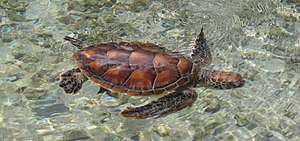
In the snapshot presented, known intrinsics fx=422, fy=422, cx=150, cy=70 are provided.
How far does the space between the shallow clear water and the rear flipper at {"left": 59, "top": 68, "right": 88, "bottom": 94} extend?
89 millimetres

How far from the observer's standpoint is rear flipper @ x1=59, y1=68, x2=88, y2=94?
4316 millimetres

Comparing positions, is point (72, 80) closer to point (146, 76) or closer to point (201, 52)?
point (146, 76)

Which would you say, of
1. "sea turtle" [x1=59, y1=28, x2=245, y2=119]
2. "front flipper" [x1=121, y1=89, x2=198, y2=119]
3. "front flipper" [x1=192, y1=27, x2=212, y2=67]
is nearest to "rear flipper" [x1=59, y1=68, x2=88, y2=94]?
"sea turtle" [x1=59, y1=28, x2=245, y2=119]

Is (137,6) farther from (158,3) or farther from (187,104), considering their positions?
(187,104)

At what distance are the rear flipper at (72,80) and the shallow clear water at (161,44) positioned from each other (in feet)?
0.29

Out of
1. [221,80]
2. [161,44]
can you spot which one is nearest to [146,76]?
[221,80]

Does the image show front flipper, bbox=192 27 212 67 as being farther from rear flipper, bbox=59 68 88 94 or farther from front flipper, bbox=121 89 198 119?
rear flipper, bbox=59 68 88 94

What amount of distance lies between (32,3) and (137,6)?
4.68 ft

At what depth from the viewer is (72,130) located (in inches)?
157

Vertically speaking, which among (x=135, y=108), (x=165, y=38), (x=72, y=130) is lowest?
(x=72, y=130)

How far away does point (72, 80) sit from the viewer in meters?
4.36

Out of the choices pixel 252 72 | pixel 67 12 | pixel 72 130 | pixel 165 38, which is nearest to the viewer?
pixel 72 130

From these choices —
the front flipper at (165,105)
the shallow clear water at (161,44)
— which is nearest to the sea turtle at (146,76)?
the front flipper at (165,105)

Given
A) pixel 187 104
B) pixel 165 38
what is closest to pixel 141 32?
pixel 165 38
